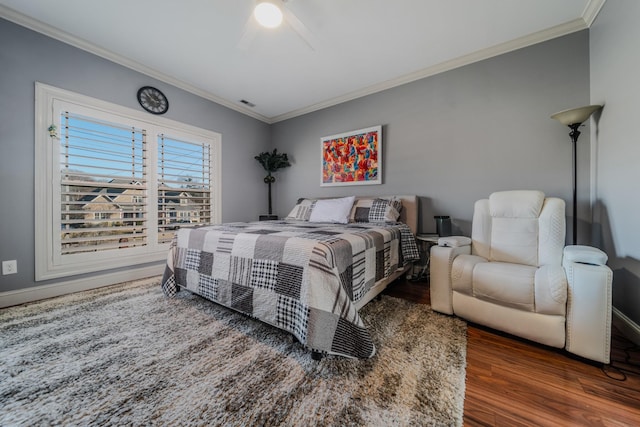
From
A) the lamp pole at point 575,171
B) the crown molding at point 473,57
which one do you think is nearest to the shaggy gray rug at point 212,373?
the lamp pole at point 575,171

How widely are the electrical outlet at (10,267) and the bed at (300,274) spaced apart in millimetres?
1297

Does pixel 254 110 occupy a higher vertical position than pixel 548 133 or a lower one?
higher

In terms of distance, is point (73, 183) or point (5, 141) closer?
point (5, 141)

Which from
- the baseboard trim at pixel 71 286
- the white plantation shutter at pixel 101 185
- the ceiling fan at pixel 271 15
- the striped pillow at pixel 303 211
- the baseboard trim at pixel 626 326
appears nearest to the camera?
the baseboard trim at pixel 626 326

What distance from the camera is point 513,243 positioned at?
6.00 feet

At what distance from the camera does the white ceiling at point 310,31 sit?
6.46 ft

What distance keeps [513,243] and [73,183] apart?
4.20 meters

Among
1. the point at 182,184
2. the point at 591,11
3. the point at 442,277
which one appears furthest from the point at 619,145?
the point at 182,184

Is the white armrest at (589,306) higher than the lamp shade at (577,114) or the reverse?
the reverse

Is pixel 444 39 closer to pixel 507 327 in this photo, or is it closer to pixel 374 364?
pixel 507 327

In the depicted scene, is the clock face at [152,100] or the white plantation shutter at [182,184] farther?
the white plantation shutter at [182,184]

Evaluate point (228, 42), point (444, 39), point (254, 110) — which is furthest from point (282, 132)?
point (444, 39)

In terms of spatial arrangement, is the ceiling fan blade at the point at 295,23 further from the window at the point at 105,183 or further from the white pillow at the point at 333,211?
the window at the point at 105,183

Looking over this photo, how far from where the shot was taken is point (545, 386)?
1122 millimetres
